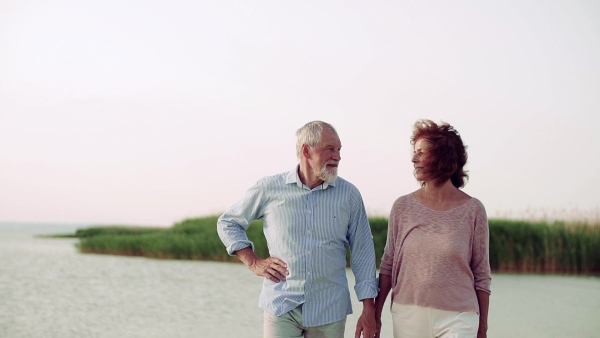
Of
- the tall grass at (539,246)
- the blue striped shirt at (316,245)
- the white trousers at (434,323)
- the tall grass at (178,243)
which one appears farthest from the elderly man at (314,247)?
the tall grass at (178,243)

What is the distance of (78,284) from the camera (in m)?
13.7

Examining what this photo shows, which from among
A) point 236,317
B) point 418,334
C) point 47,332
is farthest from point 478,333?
point 47,332

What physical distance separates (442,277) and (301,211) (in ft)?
1.82

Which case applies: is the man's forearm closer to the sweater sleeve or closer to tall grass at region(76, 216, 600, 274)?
the sweater sleeve

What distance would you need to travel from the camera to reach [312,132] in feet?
8.22

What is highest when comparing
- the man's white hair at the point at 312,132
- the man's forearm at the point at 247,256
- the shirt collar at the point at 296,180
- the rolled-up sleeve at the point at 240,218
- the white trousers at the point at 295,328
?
the man's white hair at the point at 312,132

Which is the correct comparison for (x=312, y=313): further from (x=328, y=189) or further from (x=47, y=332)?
(x=47, y=332)

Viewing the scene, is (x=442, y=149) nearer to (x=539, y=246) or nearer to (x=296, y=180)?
(x=296, y=180)

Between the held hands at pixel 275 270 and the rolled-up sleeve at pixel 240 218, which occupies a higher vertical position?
the rolled-up sleeve at pixel 240 218

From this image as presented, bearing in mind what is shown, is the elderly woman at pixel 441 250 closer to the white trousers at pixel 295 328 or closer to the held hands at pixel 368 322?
the held hands at pixel 368 322

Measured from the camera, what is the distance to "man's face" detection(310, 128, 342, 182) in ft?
8.18

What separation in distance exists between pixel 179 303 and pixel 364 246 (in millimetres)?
8729

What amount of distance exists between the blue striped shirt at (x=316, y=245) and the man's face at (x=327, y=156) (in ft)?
0.31

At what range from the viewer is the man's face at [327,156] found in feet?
8.18
